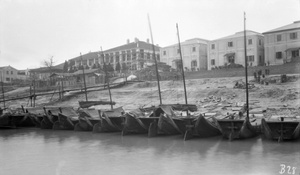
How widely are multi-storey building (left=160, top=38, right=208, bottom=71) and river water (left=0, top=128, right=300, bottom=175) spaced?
32937 millimetres

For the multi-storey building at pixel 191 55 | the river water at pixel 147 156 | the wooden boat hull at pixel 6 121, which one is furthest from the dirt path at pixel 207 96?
the multi-storey building at pixel 191 55

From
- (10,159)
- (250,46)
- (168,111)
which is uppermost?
(250,46)

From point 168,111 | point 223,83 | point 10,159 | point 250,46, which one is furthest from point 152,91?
point 10,159

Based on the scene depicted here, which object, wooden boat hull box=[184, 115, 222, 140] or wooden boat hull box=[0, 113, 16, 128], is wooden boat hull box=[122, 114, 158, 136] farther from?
wooden boat hull box=[0, 113, 16, 128]

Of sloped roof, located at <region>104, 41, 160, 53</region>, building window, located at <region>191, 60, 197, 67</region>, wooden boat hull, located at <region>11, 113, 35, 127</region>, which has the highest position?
sloped roof, located at <region>104, 41, 160, 53</region>

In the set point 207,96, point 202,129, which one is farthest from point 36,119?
point 207,96

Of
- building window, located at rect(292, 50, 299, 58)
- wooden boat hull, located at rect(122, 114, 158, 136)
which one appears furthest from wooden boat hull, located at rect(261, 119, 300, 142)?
building window, located at rect(292, 50, 299, 58)

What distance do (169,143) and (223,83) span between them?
17.9m

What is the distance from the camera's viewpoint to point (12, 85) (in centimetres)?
6341

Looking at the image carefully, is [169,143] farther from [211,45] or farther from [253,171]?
[211,45]

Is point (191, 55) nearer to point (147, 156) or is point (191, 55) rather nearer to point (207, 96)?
point (207, 96)

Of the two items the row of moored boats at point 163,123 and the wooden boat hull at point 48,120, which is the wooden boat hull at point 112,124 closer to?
the row of moored boats at point 163,123

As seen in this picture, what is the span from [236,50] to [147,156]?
33.7 metres

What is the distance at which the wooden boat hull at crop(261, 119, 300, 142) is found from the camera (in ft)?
49.6
